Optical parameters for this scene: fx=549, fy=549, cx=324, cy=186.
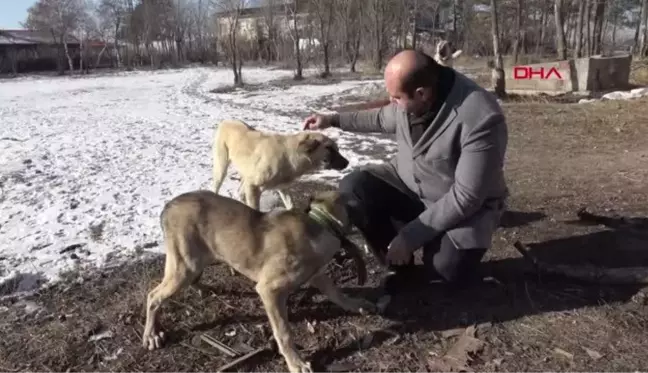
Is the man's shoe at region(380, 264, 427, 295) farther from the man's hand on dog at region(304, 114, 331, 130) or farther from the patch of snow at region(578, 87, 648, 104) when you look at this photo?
the patch of snow at region(578, 87, 648, 104)

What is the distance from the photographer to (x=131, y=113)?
50.9ft

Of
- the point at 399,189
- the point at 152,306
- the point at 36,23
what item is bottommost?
the point at 152,306

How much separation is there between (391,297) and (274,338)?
0.89 m

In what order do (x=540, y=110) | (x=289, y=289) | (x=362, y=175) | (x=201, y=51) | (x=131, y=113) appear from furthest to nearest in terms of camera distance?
1. (x=201, y=51)
2. (x=131, y=113)
3. (x=540, y=110)
4. (x=362, y=175)
5. (x=289, y=289)

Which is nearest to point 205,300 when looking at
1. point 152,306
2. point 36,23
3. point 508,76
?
point 152,306

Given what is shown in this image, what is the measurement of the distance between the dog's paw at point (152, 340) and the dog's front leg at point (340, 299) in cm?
97

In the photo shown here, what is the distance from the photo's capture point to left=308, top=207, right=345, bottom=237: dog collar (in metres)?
3.09

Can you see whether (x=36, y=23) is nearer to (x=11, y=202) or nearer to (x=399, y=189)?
(x=11, y=202)

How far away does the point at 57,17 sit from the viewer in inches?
1781

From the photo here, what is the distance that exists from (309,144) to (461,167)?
2326mm

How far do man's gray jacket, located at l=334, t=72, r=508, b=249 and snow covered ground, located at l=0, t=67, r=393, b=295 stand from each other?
2421 mm

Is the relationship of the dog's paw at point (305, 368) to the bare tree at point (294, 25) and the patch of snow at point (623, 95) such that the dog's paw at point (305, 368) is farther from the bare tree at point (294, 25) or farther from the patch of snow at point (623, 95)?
the bare tree at point (294, 25)

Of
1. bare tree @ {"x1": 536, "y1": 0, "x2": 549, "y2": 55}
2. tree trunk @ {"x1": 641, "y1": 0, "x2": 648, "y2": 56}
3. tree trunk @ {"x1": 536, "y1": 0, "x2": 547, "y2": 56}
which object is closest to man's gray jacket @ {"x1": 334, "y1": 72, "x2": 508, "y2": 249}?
tree trunk @ {"x1": 641, "y1": 0, "x2": 648, "y2": 56}

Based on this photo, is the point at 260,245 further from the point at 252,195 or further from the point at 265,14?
the point at 265,14
